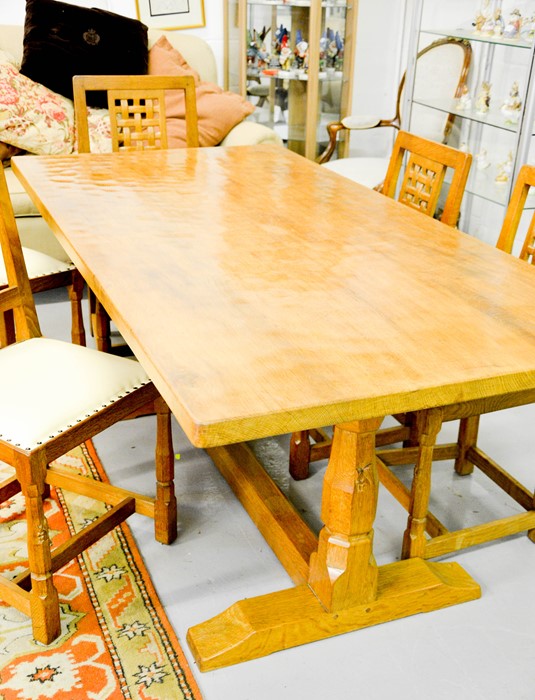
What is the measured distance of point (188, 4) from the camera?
14.9 ft

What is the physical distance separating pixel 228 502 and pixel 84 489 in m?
0.42

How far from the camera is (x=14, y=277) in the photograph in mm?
1924

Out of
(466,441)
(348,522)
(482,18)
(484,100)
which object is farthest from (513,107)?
(348,522)

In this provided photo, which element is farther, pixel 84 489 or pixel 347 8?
pixel 347 8

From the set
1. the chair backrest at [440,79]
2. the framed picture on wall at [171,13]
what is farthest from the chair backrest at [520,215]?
the framed picture on wall at [171,13]

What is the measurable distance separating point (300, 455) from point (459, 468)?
1.59 feet

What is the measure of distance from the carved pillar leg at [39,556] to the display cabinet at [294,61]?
352 cm

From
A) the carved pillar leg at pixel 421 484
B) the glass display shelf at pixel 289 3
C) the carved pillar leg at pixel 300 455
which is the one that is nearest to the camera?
the carved pillar leg at pixel 421 484

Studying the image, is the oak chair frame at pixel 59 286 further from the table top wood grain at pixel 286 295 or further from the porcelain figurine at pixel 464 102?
the porcelain figurine at pixel 464 102

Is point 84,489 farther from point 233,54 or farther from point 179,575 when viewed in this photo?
point 233,54

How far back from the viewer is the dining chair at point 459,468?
173 centimetres

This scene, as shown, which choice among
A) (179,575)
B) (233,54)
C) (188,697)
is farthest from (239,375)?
(233,54)

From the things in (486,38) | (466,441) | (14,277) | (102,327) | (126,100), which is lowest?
(466,441)

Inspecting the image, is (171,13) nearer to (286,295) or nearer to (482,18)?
(482,18)
